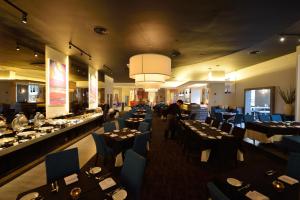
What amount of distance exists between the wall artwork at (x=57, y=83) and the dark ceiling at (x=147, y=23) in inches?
30.9

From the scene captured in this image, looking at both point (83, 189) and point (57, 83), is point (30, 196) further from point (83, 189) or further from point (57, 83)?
point (57, 83)

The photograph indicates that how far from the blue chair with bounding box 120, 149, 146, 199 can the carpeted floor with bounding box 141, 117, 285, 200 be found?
88 cm

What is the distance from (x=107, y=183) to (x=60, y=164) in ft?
2.99

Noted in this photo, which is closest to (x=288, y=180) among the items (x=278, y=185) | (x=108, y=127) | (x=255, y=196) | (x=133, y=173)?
(x=278, y=185)

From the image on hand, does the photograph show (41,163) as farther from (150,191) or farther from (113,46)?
(113,46)

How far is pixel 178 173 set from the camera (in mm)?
3805

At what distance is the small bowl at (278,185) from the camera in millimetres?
1753

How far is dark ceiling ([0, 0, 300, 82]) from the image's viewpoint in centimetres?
291

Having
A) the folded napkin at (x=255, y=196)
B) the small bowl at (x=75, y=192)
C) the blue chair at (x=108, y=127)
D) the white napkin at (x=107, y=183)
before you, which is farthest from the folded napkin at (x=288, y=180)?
the blue chair at (x=108, y=127)

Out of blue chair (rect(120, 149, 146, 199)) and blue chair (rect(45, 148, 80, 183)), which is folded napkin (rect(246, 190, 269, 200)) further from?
blue chair (rect(45, 148, 80, 183))

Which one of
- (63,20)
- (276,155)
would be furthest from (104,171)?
(276,155)

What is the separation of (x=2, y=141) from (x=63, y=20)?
2.69m

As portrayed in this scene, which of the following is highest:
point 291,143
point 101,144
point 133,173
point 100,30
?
point 100,30

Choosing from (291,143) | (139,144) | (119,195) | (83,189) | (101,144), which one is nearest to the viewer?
(119,195)
